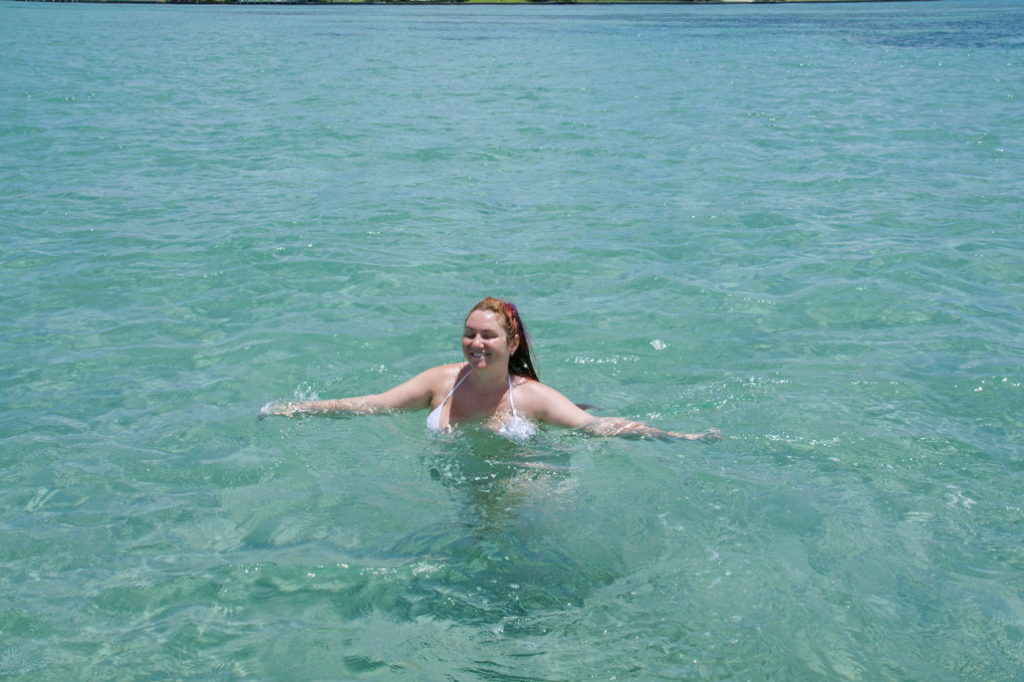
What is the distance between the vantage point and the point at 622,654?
4.30 meters

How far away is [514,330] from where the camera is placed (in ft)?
18.9

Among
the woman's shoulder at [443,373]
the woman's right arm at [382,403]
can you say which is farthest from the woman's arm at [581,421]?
the woman's right arm at [382,403]

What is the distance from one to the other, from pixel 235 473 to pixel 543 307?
378 centimetres

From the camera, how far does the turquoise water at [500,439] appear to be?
14.8ft

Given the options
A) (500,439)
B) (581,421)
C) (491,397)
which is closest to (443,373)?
(491,397)

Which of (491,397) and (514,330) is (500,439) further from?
(514,330)

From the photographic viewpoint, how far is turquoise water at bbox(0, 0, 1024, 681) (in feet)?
14.8

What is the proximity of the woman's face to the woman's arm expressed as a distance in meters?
0.37

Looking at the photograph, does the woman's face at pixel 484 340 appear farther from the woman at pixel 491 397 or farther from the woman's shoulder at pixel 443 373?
the woman's shoulder at pixel 443 373

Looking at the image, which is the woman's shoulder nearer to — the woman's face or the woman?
the woman

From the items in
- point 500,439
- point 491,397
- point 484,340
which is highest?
point 484,340

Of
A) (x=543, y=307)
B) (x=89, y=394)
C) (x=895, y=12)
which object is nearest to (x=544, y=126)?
(x=543, y=307)

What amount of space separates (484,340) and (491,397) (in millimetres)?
441

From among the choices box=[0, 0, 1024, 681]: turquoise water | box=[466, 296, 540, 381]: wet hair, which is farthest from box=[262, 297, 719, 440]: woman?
box=[0, 0, 1024, 681]: turquoise water
